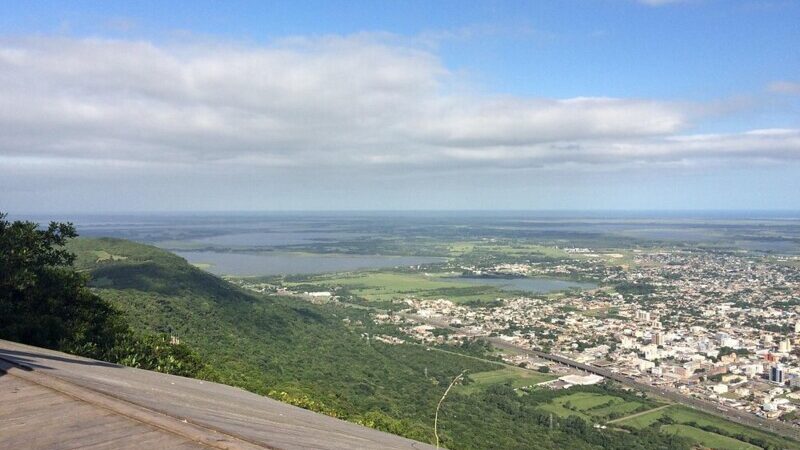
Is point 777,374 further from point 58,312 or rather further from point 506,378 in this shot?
point 58,312

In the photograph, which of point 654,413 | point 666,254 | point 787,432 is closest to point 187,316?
point 654,413

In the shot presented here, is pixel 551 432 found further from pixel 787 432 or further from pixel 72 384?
pixel 72 384

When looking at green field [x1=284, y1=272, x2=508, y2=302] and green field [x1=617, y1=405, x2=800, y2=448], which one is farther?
green field [x1=284, y1=272, x2=508, y2=302]

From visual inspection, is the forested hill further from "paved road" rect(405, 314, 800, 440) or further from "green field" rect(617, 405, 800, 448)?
"green field" rect(617, 405, 800, 448)

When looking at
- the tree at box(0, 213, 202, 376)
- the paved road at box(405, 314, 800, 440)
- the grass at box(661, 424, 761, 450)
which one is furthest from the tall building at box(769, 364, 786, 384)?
the tree at box(0, 213, 202, 376)

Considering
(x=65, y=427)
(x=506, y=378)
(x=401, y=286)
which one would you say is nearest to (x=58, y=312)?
(x=65, y=427)

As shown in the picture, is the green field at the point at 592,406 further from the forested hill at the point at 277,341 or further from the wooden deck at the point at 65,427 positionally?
the wooden deck at the point at 65,427
